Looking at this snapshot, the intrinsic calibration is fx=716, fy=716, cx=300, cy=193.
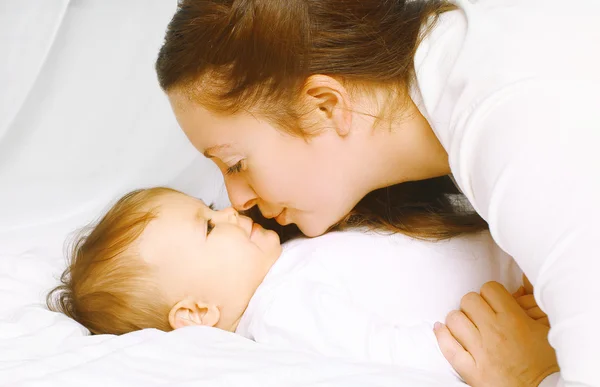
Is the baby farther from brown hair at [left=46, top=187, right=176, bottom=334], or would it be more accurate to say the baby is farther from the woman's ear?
the woman's ear

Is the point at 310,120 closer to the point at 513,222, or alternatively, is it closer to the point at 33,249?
the point at 513,222

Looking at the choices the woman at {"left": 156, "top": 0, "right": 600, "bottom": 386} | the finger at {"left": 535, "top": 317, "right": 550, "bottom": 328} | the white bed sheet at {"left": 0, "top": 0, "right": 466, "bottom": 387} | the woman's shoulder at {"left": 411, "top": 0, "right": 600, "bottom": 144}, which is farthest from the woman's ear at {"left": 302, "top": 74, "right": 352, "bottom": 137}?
the white bed sheet at {"left": 0, "top": 0, "right": 466, "bottom": 387}

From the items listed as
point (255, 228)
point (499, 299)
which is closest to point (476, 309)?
point (499, 299)

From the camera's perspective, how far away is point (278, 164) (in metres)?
1.34

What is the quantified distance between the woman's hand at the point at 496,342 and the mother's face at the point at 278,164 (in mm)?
320

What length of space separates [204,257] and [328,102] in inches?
14.9

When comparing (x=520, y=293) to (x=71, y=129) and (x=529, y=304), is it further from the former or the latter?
(x=71, y=129)

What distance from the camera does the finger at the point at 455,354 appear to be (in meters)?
1.19

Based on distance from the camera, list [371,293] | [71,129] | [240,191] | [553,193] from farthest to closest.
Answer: [71,129], [240,191], [371,293], [553,193]

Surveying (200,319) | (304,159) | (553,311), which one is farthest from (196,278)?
(553,311)

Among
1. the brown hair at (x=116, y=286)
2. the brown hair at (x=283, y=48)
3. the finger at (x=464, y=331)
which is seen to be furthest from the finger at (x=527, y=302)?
the brown hair at (x=116, y=286)

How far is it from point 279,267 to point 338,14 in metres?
0.49

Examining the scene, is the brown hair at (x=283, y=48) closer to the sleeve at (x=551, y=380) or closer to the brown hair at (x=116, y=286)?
the brown hair at (x=116, y=286)

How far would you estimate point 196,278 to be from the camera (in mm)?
1354
